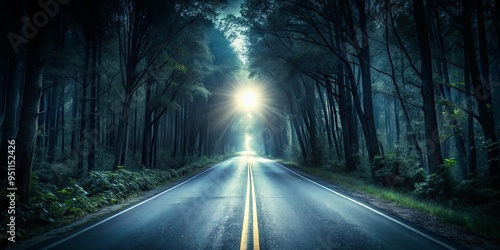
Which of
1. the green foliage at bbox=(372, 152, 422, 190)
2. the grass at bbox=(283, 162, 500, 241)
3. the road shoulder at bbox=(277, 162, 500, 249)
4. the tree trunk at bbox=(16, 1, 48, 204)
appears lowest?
the road shoulder at bbox=(277, 162, 500, 249)

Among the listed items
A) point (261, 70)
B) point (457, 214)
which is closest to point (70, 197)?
point (457, 214)

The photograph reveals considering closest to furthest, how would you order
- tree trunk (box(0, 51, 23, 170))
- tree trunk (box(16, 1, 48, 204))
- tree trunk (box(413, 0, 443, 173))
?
1. tree trunk (box(16, 1, 48, 204))
2. tree trunk (box(413, 0, 443, 173))
3. tree trunk (box(0, 51, 23, 170))

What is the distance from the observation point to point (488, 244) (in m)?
5.09

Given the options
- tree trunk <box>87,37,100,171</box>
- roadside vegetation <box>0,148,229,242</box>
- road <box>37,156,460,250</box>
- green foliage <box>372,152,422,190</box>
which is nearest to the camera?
road <box>37,156,460,250</box>

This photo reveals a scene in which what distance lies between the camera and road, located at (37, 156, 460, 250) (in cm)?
499

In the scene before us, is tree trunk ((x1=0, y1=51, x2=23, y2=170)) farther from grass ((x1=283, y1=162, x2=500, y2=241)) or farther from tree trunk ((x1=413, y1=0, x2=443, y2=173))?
→ tree trunk ((x1=413, y1=0, x2=443, y2=173))

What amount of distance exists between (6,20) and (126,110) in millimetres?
7837

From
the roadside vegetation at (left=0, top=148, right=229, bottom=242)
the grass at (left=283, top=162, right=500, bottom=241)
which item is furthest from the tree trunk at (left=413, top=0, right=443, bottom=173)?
the roadside vegetation at (left=0, top=148, right=229, bottom=242)

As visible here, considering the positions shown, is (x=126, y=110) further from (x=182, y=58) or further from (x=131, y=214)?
(x=131, y=214)

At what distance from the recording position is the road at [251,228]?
4.99 metres

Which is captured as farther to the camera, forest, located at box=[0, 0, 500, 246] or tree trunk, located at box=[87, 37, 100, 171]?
tree trunk, located at box=[87, 37, 100, 171]

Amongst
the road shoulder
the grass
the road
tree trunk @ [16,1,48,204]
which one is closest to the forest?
tree trunk @ [16,1,48,204]

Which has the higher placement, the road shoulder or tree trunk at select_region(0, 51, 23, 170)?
tree trunk at select_region(0, 51, 23, 170)

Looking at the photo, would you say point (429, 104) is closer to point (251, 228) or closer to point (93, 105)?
point (251, 228)
